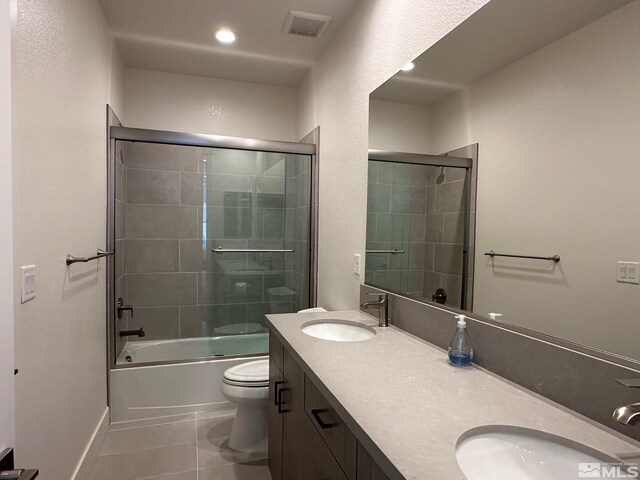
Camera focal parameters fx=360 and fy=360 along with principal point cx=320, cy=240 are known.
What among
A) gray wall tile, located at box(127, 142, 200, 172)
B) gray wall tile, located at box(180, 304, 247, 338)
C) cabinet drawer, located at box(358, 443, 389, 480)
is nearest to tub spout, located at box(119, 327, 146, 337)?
gray wall tile, located at box(180, 304, 247, 338)

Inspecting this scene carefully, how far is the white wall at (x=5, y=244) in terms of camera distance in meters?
0.71

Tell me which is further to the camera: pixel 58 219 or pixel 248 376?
pixel 248 376

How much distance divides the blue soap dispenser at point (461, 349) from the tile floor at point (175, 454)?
1.39 m

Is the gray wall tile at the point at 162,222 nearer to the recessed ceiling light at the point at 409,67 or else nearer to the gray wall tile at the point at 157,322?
the gray wall tile at the point at 157,322

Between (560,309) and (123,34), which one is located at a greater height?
(123,34)

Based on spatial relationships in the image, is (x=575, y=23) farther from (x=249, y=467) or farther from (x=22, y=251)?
(x=249, y=467)

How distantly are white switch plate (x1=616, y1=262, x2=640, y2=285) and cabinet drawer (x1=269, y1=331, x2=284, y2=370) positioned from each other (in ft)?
4.10

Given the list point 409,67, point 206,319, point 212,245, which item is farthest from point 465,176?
point 206,319

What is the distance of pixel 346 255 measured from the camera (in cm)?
230

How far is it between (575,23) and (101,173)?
7.92ft

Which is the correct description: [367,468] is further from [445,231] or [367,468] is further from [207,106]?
[207,106]

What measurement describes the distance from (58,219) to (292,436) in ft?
4.39

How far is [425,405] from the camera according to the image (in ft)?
3.01

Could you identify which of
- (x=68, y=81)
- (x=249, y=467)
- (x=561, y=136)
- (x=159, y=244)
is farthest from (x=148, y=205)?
(x=561, y=136)
